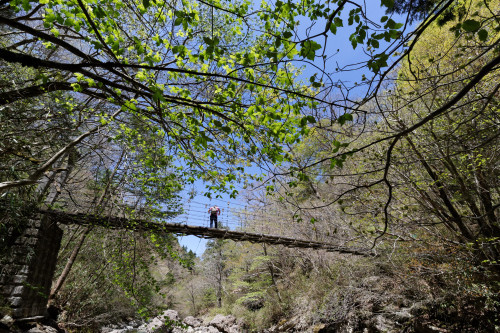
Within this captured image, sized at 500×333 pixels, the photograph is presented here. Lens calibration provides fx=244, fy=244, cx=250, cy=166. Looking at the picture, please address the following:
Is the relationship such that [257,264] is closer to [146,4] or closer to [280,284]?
[280,284]

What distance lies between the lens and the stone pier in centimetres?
438

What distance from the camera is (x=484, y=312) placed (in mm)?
4082

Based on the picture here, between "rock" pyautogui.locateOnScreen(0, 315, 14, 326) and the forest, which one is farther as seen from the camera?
"rock" pyautogui.locateOnScreen(0, 315, 14, 326)

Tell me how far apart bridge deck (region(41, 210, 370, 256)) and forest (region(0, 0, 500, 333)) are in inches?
7.1

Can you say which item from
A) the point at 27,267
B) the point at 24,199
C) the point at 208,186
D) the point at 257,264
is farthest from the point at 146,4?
the point at 257,264

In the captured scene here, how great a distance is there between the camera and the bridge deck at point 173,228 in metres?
4.07

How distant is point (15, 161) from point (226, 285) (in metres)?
15.7

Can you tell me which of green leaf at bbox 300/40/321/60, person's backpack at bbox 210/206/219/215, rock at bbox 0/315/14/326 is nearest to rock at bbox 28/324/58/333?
rock at bbox 0/315/14/326

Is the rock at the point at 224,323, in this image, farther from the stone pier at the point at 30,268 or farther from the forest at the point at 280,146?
the stone pier at the point at 30,268

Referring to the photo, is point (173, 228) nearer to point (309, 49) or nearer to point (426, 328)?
point (309, 49)

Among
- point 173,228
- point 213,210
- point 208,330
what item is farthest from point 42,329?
point 208,330

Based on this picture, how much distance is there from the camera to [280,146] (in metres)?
2.49

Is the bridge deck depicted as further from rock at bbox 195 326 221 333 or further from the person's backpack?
rock at bbox 195 326 221 333

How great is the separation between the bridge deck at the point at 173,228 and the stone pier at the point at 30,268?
0.35 meters
